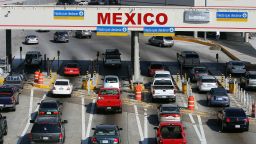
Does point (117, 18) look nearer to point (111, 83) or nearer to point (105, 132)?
point (111, 83)

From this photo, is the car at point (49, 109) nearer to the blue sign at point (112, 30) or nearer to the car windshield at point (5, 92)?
the car windshield at point (5, 92)

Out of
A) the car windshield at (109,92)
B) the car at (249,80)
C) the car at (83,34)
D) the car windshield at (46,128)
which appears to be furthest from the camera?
the car at (83,34)

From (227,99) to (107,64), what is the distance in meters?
21.6

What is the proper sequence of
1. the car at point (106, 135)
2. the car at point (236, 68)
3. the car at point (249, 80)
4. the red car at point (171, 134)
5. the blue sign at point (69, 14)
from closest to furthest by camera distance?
the car at point (106, 135) < the red car at point (171, 134) < the car at point (249, 80) < the blue sign at point (69, 14) < the car at point (236, 68)

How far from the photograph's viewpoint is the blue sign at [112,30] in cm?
6306

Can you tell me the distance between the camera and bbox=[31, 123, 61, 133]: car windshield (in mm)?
40156

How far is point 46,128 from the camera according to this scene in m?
40.3

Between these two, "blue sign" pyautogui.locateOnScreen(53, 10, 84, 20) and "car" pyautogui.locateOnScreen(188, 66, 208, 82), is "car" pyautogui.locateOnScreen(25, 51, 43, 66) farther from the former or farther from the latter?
"car" pyautogui.locateOnScreen(188, 66, 208, 82)

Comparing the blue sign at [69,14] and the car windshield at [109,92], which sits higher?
the blue sign at [69,14]

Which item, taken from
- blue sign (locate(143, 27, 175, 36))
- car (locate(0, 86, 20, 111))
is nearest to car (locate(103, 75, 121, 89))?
blue sign (locate(143, 27, 175, 36))

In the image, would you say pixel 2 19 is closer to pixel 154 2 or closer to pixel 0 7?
pixel 0 7

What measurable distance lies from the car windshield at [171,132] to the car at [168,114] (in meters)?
6.06

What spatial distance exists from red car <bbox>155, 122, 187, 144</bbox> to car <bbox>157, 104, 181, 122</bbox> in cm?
574

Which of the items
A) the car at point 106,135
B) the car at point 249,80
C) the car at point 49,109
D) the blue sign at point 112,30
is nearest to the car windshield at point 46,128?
the car at point 106,135
